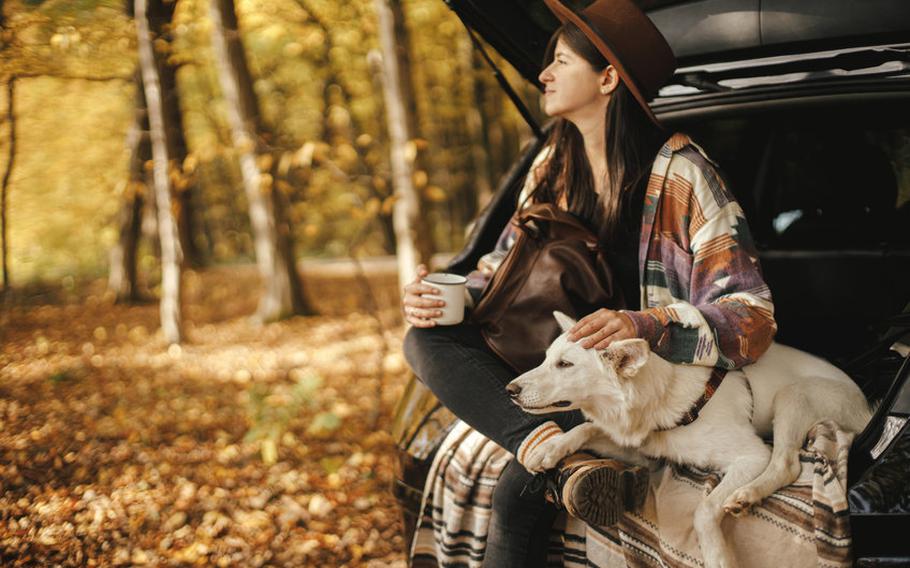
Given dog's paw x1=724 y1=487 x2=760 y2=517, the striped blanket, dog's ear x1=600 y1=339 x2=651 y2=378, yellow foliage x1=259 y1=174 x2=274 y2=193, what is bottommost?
the striped blanket

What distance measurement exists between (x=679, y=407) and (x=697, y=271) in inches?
17.1

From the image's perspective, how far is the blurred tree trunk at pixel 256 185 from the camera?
5.77 meters

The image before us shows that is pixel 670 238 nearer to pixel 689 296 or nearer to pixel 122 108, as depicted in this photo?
pixel 689 296

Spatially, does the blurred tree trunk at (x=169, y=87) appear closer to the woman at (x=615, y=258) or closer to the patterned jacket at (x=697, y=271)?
the woman at (x=615, y=258)

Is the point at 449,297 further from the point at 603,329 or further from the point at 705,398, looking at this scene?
the point at 705,398

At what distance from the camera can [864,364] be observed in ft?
7.23

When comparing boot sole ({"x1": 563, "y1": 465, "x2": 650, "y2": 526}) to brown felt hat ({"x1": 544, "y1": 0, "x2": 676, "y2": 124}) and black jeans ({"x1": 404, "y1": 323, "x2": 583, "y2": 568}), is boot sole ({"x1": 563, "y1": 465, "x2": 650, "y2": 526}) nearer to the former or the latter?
black jeans ({"x1": 404, "y1": 323, "x2": 583, "y2": 568})

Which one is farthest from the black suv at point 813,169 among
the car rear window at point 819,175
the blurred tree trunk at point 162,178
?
the blurred tree trunk at point 162,178

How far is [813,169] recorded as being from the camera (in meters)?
3.16

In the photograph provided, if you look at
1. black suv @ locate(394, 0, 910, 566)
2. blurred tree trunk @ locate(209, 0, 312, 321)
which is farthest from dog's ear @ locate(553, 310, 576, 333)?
blurred tree trunk @ locate(209, 0, 312, 321)

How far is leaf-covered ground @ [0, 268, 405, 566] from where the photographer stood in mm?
3008

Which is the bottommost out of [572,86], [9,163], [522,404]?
[522,404]

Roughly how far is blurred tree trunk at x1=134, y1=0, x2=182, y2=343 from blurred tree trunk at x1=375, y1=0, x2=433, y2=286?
6.04ft

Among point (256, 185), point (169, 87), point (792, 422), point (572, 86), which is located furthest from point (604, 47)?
point (169, 87)
